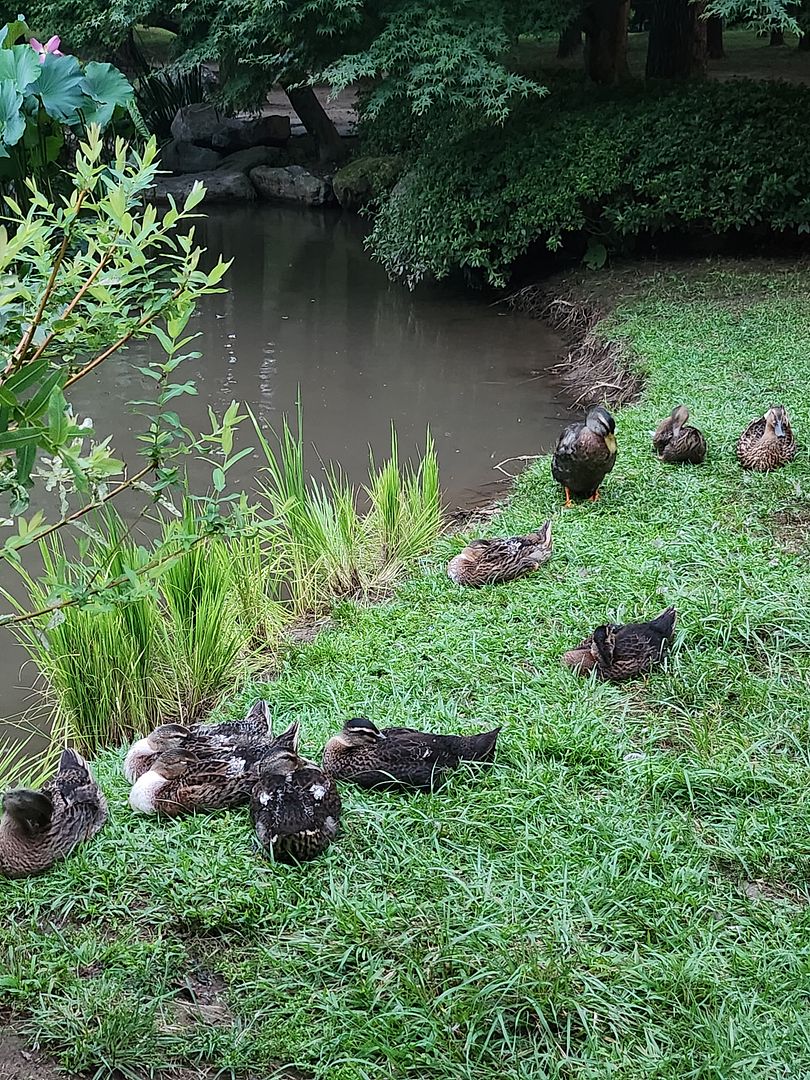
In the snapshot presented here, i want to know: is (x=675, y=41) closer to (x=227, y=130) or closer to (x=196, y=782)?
(x=227, y=130)

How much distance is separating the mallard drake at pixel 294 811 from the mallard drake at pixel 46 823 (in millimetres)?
502

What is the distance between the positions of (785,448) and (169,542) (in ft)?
13.8

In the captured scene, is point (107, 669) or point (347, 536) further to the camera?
point (347, 536)

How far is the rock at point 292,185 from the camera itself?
54.5 ft

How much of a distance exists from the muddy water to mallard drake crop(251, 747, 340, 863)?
6.83 ft

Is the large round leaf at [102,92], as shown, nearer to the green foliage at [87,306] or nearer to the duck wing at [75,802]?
the green foliage at [87,306]

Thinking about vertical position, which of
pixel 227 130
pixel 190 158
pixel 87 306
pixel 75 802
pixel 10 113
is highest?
pixel 10 113

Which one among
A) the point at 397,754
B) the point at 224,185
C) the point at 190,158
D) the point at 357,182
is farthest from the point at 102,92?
the point at 190,158

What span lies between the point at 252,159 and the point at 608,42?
8226 mm

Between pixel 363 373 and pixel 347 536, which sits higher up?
pixel 347 536

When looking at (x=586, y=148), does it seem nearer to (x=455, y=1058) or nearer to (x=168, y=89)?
(x=455, y=1058)

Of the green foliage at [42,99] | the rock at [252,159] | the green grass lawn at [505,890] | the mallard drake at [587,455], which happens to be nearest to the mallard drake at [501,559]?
the green grass lawn at [505,890]

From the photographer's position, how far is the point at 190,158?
1856 cm

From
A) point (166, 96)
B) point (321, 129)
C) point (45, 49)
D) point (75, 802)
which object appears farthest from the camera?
point (166, 96)
